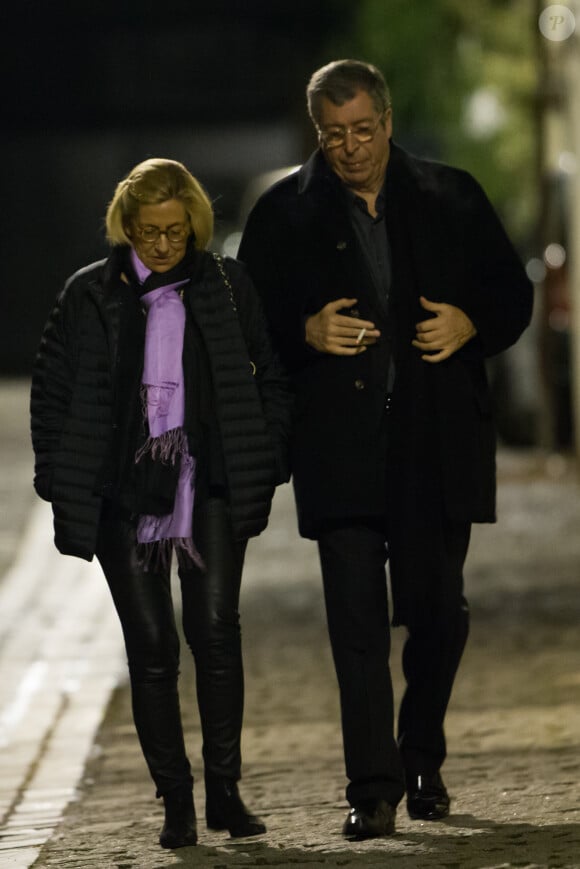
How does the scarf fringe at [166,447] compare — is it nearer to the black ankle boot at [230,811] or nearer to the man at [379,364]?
the man at [379,364]

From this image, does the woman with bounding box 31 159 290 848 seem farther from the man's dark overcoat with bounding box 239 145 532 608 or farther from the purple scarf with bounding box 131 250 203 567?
the man's dark overcoat with bounding box 239 145 532 608

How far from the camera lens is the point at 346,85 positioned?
5.81 meters

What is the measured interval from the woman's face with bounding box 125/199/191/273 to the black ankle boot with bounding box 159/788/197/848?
1345mm

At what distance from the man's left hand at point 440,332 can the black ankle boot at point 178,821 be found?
4.22 ft

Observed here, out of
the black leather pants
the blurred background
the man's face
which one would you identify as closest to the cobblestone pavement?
the black leather pants

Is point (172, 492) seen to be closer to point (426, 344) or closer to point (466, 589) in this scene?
point (426, 344)

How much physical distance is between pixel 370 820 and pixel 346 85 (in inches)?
73.2

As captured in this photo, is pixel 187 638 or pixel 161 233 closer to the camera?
pixel 161 233

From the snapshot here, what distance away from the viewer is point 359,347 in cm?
587

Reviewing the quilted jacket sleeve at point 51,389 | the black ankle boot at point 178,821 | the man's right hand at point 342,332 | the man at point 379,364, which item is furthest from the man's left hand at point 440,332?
the black ankle boot at point 178,821

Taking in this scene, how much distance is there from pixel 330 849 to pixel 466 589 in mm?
5663

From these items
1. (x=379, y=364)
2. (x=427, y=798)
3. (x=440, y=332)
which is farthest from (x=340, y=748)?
(x=440, y=332)

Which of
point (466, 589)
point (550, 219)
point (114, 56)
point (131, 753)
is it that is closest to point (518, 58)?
point (550, 219)

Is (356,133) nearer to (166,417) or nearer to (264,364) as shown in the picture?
(264,364)
